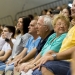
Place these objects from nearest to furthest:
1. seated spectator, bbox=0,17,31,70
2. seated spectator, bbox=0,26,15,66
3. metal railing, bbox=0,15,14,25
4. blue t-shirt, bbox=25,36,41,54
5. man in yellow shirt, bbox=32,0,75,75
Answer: man in yellow shirt, bbox=32,0,75,75, blue t-shirt, bbox=25,36,41,54, seated spectator, bbox=0,17,31,70, seated spectator, bbox=0,26,15,66, metal railing, bbox=0,15,14,25

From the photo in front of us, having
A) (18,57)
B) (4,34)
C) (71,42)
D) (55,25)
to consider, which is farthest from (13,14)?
(71,42)

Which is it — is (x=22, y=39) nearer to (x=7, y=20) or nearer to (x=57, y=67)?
(x=57, y=67)

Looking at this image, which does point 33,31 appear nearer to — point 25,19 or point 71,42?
point 25,19

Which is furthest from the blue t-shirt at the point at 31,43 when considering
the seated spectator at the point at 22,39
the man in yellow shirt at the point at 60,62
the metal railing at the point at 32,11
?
the metal railing at the point at 32,11

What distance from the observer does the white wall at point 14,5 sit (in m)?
7.71

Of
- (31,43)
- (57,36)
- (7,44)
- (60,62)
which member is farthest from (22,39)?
(60,62)

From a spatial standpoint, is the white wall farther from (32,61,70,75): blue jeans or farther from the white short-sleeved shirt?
(32,61,70,75): blue jeans

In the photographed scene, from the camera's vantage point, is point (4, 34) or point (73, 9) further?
point (4, 34)

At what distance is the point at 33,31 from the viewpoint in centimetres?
309

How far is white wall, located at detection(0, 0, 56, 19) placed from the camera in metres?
7.71

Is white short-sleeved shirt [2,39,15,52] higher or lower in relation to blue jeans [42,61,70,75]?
lower

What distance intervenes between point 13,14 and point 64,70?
6159 millimetres

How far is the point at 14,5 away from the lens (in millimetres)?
7840

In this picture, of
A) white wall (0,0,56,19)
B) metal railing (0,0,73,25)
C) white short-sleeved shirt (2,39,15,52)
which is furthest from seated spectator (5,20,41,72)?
white wall (0,0,56,19)
